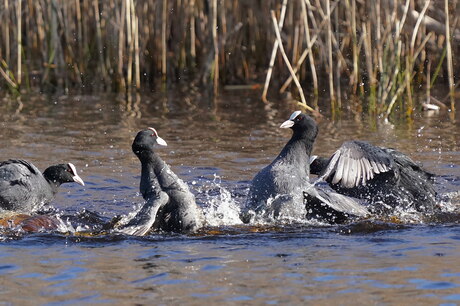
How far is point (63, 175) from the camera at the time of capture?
6203 millimetres

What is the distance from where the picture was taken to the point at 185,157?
23.6 feet

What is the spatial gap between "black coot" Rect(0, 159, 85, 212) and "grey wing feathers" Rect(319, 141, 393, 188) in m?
1.96

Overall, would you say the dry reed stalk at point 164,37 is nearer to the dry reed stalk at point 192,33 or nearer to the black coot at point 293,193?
the dry reed stalk at point 192,33

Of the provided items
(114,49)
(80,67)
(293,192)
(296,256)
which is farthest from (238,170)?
(80,67)

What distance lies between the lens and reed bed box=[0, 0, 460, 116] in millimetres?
9281

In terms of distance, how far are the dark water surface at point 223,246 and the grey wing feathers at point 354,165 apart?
1.11 feet

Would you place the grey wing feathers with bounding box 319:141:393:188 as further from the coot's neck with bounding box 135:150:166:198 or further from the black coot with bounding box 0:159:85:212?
the black coot with bounding box 0:159:85:212

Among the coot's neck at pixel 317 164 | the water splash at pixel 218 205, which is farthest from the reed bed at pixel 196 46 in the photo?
the water splash at pixel 218 205

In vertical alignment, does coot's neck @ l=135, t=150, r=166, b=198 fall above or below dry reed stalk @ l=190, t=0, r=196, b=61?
below

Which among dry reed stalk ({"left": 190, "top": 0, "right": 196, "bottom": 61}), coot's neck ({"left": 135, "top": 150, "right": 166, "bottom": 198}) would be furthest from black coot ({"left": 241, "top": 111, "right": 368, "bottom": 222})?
dry reed stalk ({"left": 190, "top": 0, "right": 196, "bottom": 61})

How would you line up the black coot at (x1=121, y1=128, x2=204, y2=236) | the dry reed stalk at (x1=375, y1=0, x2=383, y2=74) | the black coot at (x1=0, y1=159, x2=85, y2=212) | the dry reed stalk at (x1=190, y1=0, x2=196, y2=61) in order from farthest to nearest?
the dry reed stalk at (x1=190, y1=0, x2=196, y2=61), the dry reed stalk at (x1=375, y1=0, x2=383, y2=74), the black coot at (x1=0, y1=159, x2=85, y2=212), the black coot at (x1=121, y1=128, x2=204, y2=236)

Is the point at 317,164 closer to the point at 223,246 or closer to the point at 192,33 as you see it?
the point at 223,246

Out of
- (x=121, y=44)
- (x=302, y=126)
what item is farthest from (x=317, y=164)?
(x=121, y=44)

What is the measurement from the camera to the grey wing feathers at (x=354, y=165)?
5.28 metres
